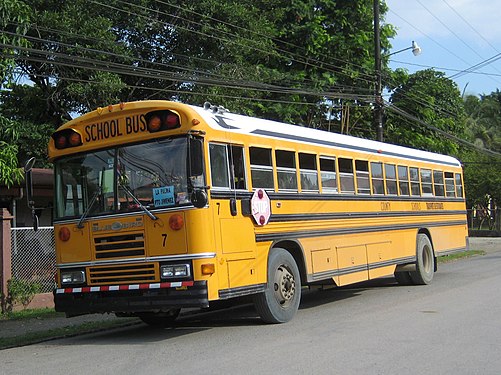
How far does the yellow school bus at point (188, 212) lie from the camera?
8000mm

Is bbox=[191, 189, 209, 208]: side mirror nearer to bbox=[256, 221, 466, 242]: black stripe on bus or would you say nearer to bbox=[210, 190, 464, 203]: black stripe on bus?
bbox=[210, 190, 464, 203]: black stripe on bus

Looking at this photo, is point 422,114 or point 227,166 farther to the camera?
point 422,114

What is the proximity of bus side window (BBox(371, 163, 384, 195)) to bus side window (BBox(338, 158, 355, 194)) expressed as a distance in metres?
0.95

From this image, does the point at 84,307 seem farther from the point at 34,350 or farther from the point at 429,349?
the point at 429,349

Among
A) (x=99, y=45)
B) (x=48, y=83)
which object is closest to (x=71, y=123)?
(x=99, y=45)

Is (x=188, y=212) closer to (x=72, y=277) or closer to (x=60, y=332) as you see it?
(x=72, y=277)

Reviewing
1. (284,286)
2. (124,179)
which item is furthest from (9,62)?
(284,286)

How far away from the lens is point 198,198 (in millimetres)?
7715

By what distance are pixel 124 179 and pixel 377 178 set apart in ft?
20.0

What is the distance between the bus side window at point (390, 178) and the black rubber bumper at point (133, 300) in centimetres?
645

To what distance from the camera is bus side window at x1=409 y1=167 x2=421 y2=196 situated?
14.3m

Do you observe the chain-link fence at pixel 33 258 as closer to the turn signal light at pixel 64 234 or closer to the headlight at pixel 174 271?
the turn signal light at pixel 64 234

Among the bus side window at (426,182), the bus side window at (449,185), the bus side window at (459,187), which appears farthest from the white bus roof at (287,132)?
the bus side window at (459,187)

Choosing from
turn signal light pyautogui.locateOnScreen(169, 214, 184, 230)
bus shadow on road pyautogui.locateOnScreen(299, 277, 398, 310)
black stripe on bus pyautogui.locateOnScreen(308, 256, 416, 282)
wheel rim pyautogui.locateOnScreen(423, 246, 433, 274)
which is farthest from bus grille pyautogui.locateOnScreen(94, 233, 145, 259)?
wheel rim pyautogui.locateOnScreen(423, 246, 433, 274)
